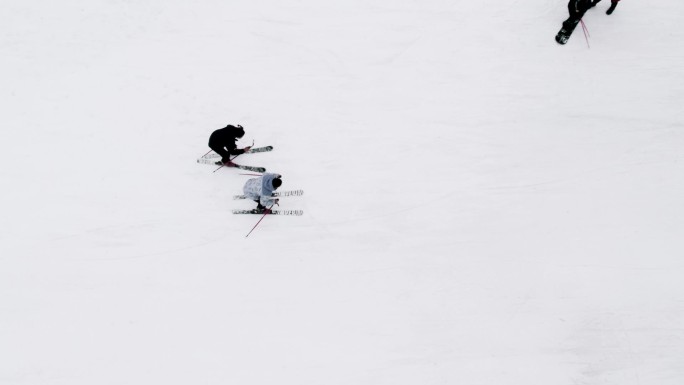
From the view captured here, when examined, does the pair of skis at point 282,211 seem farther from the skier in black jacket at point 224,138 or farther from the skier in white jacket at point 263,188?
the skier in black jacket at point 224,138

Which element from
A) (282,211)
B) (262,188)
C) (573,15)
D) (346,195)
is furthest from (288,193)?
(573,15)

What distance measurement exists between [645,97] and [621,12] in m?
2.24

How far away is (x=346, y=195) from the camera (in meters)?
7.97

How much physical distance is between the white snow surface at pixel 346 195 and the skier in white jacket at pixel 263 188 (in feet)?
2.20

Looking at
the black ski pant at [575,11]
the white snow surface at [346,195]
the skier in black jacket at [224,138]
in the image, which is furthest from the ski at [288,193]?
the black ski pant at [575,11]

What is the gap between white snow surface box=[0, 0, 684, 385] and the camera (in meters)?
7.09

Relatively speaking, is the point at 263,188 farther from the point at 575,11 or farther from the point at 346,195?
the point at 575,11

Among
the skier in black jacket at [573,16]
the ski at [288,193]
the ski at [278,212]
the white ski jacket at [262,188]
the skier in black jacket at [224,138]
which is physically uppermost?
the skier in black jacket at [573,16]

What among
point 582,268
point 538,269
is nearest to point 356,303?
point 538,269

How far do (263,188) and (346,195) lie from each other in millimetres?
1858

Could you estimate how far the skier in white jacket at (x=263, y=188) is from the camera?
6832mm

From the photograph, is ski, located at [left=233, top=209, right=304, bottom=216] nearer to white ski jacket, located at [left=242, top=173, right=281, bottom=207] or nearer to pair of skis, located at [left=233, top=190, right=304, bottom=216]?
pair of skis, located at [left=233, top=190, right=304, bottom=216]

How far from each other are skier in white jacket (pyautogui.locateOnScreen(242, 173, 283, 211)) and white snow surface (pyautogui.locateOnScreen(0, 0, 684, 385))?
0.67m

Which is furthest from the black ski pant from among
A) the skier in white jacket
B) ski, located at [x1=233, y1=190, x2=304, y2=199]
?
the skier in white jacket
